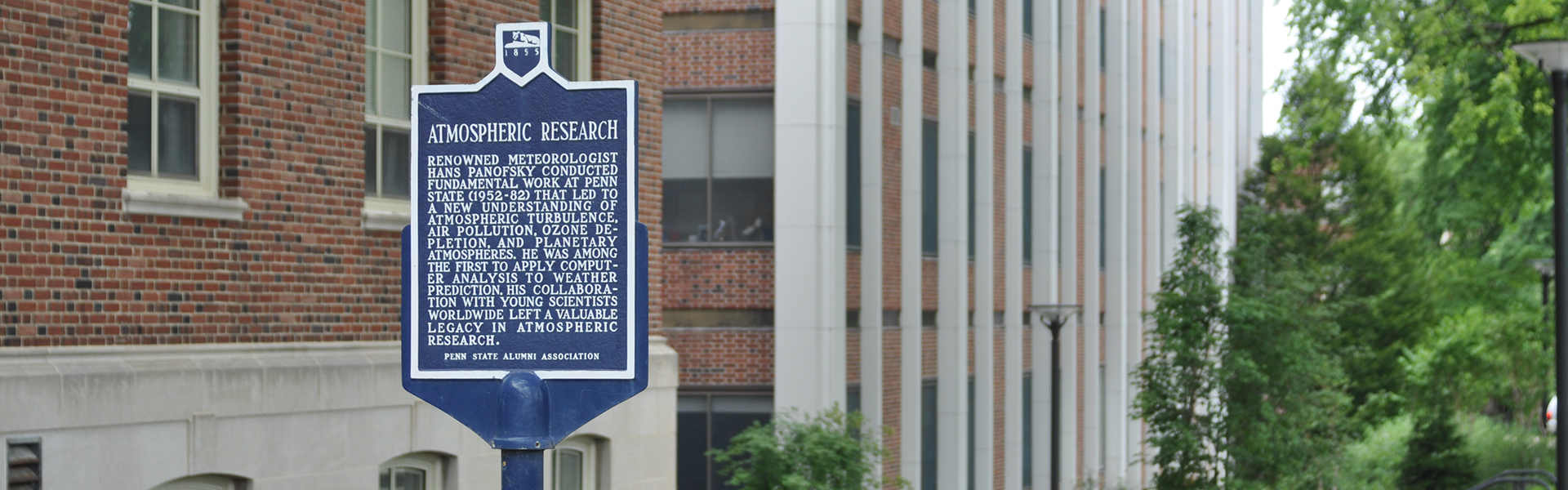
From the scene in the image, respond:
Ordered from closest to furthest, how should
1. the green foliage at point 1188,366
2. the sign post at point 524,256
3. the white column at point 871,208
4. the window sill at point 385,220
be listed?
the sign post at point 524,256, the window sill at point 385,220, the green foliage at point 1188,366, the white column at point 871,208

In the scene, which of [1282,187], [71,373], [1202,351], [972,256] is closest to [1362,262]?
[1282,187]

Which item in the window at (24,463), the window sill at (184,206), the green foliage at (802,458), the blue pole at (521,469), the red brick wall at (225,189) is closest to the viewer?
the blue pole at (521,469)

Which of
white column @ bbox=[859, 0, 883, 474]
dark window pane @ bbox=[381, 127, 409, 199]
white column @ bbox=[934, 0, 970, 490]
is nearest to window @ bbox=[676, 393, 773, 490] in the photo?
white column @ bbox=[859, 0, 883, 474]

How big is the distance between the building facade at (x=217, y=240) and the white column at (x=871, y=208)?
1142cm

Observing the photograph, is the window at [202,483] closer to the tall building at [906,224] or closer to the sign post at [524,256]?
the sign post at [524,256]

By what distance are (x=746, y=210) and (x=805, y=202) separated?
1066 millimetres

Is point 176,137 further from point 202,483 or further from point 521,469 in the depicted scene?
point 521,469

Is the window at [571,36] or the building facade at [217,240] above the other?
the window at [571,36]

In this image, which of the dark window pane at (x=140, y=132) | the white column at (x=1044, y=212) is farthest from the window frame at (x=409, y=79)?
the white column at (x=1044, y=212)

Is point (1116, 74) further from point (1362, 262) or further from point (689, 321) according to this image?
point (1362, 262)

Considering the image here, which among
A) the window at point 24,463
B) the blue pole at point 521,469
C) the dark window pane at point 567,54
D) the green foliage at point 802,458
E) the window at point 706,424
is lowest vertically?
the window at point 706,424

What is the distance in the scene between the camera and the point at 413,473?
1289 cm

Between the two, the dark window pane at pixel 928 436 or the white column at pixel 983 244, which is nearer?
the dark window pane at pixel 928 436

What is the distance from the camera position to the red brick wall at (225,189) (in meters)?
9.66
